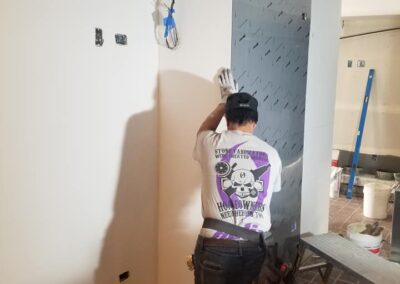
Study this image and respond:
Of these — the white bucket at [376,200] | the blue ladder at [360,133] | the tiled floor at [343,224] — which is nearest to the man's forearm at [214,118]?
the tiled floor at [343,224]

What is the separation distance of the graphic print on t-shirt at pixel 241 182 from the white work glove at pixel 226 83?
359 millimetres

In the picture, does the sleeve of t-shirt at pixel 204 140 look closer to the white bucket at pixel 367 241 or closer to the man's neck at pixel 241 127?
the man's neck at pixel 241 127

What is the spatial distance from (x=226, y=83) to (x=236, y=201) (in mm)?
626

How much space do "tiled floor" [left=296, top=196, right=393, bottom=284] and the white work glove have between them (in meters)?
1.51

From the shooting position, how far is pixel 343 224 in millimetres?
3828

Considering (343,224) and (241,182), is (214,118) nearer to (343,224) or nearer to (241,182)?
(241,182)

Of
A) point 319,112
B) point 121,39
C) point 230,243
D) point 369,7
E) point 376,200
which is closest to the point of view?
point 230,243

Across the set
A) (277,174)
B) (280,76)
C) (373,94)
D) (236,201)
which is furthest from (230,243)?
(373,94)

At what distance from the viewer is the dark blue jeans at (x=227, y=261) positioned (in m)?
1.61

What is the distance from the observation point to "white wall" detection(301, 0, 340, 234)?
101 inches

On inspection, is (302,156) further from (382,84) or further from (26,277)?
(382,84)

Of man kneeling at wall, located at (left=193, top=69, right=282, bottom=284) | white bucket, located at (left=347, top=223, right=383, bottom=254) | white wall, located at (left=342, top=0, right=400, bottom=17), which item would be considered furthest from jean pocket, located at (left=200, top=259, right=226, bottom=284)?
white wall, located at (left=342, top=0, right=400, bottom=17)

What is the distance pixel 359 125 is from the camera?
492 centimetres

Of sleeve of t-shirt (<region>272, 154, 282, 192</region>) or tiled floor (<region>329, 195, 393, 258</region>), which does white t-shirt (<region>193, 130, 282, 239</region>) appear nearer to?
sleeve of t-shirt (<region>272, 154, 282, 192</region>)
